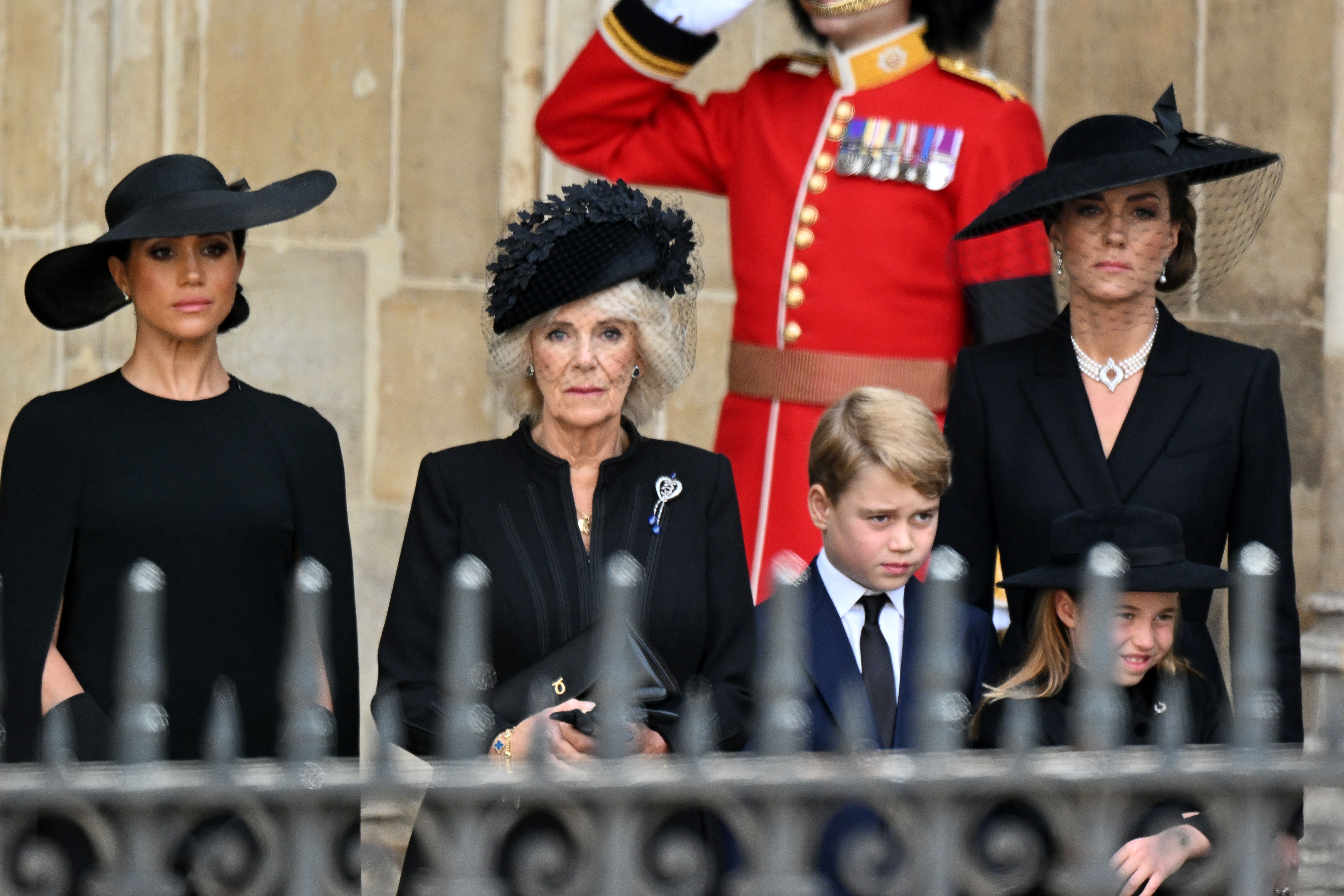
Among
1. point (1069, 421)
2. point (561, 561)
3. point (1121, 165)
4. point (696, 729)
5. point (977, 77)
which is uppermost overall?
point (977, 77)

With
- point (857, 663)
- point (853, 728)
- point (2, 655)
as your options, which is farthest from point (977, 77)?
point (853, 728)

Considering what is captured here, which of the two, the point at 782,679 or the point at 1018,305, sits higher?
the point at 1018,305

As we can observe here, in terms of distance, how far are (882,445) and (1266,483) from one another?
0.64 meters

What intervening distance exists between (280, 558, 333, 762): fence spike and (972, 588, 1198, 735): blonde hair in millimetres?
1141

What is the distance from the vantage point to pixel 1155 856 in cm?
267

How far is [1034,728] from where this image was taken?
7.85ft

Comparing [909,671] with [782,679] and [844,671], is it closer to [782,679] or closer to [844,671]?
[844,671]

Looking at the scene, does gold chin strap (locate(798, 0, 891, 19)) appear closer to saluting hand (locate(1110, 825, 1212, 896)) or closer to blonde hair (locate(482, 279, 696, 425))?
blonde hair (locate(482, 279, 696, 425))

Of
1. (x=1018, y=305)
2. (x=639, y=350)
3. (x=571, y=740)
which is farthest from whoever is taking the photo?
(x=1018, y=305)

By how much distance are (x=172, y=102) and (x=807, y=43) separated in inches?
59.8

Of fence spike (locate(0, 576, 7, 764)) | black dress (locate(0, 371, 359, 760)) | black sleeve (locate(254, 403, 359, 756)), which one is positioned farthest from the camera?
black sleeve (locate(254, 403, 359, 756))

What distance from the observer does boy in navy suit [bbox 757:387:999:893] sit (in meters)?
3.02

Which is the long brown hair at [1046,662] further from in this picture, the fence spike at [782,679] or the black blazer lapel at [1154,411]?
the fence spike at [782,679]

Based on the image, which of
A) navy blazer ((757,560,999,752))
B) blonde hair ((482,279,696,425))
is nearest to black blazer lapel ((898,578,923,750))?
navy blazer ((757,560,999,752))
